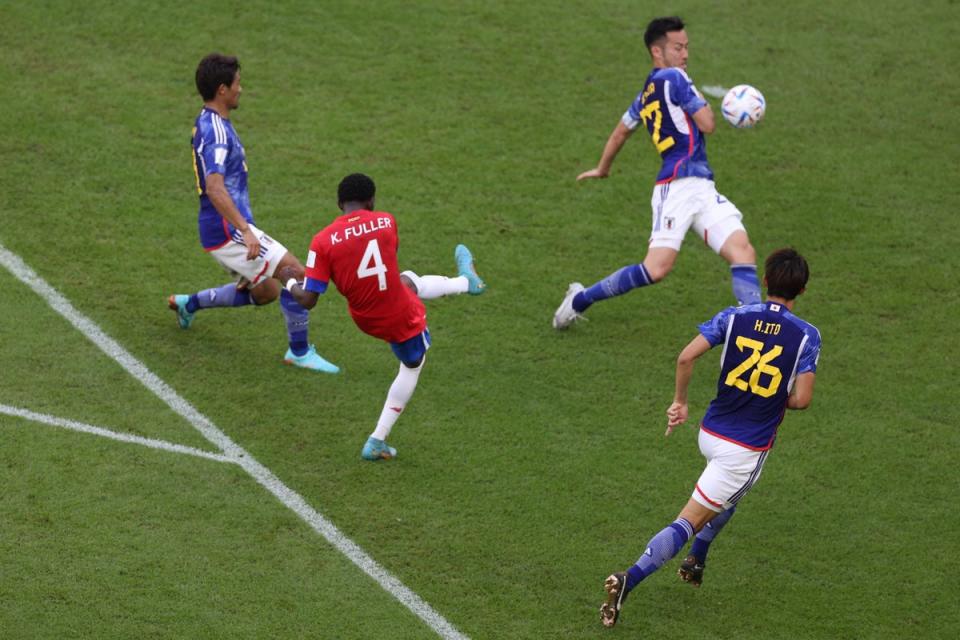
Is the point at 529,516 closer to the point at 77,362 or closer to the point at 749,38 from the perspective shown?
the point at 77,362

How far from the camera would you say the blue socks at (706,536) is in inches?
282

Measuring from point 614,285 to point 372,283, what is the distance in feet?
8.22

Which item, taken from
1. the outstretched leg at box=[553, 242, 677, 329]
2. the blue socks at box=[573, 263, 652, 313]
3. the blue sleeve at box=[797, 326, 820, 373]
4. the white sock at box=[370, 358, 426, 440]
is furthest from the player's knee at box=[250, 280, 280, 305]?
the blue sleeve at box=[797, 326, 820, 373]

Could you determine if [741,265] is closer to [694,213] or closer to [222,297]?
[694,213]

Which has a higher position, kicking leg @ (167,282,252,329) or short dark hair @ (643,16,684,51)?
short dark hair @ (643,16,684,51)

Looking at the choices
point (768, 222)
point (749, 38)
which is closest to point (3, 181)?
point (768, 222)

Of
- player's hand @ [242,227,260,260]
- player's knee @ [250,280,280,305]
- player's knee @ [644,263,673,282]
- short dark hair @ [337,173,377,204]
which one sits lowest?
player's knee @ [250,280,280,305]

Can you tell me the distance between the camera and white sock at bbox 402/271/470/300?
834 cm

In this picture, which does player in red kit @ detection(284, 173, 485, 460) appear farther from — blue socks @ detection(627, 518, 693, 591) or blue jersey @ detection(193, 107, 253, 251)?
blue socks @ detection(627, 518, 693, 591)

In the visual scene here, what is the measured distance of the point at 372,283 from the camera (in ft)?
25.6

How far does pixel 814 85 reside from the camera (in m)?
13.4

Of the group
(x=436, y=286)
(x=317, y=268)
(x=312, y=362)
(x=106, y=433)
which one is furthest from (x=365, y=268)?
(x=106, y=433)

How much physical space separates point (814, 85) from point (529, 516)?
24.6ft

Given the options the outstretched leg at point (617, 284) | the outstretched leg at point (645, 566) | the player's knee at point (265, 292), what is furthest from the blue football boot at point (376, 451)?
the outstretched leg at point (617, 284)
